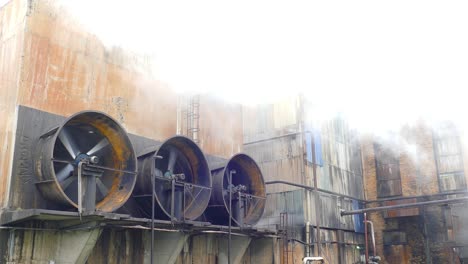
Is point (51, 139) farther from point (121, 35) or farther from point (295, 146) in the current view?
point (295, 146)

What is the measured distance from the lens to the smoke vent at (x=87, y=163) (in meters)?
9.74

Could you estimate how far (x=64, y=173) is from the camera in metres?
10.3

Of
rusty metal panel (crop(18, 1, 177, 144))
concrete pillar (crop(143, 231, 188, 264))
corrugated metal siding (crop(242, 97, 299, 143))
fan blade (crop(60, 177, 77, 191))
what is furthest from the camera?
corrugated metal siding (crop(242, 97, 299, 143))

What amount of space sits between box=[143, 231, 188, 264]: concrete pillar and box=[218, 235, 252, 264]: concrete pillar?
8.74 feet

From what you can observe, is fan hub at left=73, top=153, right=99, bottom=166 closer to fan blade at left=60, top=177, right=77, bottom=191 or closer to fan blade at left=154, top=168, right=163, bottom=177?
fan blade at left=60, top=177, right=77, bottom=191

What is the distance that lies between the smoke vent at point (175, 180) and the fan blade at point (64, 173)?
2.03 meters

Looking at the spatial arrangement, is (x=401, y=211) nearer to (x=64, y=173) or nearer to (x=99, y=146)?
(x=99, y=146)

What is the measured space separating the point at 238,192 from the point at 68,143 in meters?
5.85

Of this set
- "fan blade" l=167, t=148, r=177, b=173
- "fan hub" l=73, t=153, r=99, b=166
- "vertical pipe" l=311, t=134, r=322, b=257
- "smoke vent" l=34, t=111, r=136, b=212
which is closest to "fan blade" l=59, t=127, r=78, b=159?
"smoke vent" l=34, t=111, r=136, b=212

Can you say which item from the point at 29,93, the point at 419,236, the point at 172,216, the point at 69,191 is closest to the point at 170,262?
the point at 172,216

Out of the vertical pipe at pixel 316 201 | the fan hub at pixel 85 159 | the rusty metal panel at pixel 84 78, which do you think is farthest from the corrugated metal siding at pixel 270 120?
the fan hub at pixel 85 159

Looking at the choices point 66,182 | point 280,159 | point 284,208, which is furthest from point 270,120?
point 66,182

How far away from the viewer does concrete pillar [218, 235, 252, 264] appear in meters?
14.7

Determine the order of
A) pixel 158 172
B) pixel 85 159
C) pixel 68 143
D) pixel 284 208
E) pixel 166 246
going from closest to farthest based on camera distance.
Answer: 1. pixel 85 159
2. pixel 68 143
3. pixel 166 246
4. pixel 158 172
5. pixel 284 208
